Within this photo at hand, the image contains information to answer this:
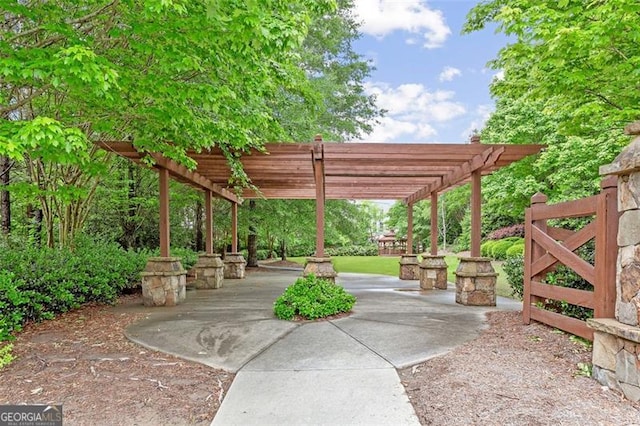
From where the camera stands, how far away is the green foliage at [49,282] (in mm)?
4477

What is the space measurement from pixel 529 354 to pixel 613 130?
21.1 feet

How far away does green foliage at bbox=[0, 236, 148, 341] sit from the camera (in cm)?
448

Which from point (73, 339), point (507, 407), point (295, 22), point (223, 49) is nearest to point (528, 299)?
point (507, 407)

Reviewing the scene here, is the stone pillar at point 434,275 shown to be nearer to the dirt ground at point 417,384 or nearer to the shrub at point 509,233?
the dirt ground at point 417,384

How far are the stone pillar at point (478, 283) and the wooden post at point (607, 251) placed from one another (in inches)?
131

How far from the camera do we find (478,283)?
21.3 feet

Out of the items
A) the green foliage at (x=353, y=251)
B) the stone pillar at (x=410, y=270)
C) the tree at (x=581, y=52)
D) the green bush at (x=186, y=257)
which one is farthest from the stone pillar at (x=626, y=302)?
the green foliage at (x=353, y=251)

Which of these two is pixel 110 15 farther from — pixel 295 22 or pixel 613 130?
pixel 613 130

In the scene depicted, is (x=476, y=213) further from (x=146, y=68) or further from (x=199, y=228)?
(x=199, y=228)

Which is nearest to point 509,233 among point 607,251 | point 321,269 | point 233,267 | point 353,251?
point 353,251

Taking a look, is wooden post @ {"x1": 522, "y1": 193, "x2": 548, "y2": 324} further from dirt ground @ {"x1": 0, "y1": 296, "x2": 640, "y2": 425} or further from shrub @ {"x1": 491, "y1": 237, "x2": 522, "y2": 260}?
shrub @ {"x1": 491, "y1": 237, "x2": 522, "y2": 260}

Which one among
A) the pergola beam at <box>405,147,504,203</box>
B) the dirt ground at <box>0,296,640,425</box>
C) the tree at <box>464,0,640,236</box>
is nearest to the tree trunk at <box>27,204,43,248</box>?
the dirt ground at <box>0,296,640,425</box>

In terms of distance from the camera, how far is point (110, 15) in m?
3.95

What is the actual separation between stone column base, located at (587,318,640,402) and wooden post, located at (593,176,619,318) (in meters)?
0.19
